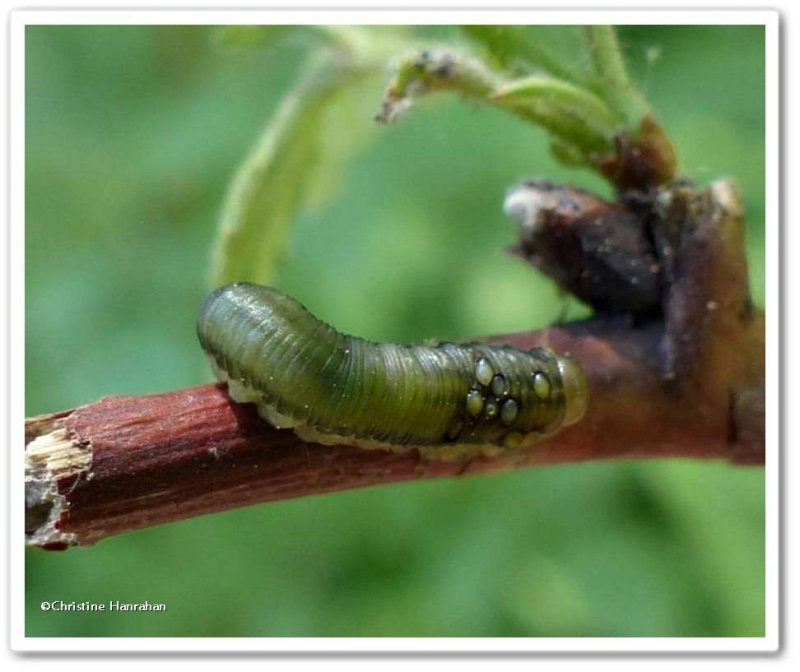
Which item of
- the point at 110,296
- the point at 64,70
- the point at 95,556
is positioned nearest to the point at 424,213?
the point at 110,296

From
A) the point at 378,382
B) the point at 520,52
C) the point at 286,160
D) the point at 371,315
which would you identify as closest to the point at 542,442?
the point at 378,382

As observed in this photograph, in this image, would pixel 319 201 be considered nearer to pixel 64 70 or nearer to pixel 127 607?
pixel 127 607

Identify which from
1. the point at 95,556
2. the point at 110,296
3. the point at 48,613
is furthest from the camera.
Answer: the point at 110,296

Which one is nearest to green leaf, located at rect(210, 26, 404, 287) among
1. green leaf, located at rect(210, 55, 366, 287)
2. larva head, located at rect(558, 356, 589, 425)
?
green leaf, located at rect(210, 55, 366, 287)

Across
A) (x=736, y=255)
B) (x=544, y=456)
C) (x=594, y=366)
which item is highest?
(x=736, y=255)

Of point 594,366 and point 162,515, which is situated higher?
point 594,366
